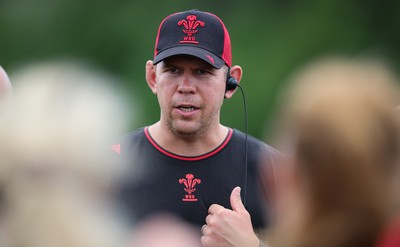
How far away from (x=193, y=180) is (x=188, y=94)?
38cm

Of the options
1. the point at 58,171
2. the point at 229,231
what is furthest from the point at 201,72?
the point at 58,171

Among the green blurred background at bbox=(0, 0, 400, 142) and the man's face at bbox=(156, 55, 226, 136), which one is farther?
the green blurred background at bbox=(0, 0, 400, 142)

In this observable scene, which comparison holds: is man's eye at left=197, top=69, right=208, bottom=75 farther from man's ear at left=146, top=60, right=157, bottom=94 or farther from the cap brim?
man's ear at left=146, top=60, right=157, bottom=94

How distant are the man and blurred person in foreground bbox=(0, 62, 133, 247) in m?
2.01

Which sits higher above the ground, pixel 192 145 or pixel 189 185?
pixel 192 145

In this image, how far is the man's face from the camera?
3943mm

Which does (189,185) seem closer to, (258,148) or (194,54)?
(258,148)

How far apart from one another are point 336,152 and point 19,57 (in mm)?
13349

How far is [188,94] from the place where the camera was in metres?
3.94

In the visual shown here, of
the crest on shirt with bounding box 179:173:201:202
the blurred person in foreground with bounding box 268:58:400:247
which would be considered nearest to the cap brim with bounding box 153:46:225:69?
the crest on shirt with bounding box 179:173:201:202

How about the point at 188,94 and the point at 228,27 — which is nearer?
the point at 188,94

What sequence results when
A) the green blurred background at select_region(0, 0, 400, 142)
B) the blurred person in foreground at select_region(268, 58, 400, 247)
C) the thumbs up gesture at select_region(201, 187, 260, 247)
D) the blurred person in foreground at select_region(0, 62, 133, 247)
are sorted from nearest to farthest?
the blurred person in foreground at select_region(0, 62, 133, 247) → the blurred person in foreground at select_region(268, 58, 400, 247) → the thumbs up gesture at select_region(201, 187, 260, 247) → the green blurred background at select_region(0, 0, 400, 142)

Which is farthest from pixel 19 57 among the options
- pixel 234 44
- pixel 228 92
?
pixel 228 92

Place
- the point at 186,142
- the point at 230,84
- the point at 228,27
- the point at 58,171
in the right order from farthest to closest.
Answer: the point at 228,27 → the point at 230,84 → the point at 186,142 → the point at 58,171
